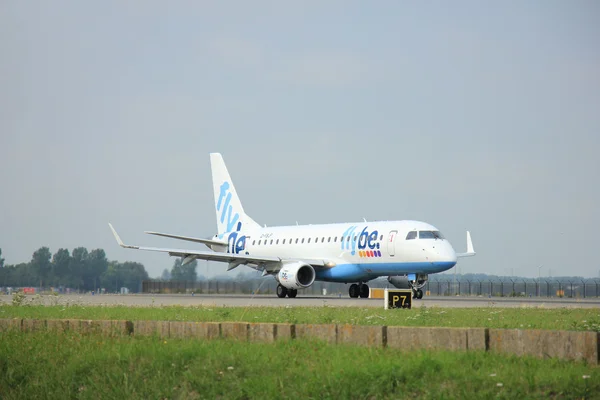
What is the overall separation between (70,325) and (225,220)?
42.4m

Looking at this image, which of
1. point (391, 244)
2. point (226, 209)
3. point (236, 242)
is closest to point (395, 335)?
point (391, 244)

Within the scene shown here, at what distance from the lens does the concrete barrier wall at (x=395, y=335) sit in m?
12.9

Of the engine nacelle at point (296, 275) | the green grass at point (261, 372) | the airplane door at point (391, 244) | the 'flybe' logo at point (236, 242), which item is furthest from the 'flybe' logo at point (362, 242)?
the green grass at point (261, 372)

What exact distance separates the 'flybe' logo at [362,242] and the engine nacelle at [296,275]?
2207 millimetres

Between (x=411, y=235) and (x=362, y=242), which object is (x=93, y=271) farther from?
(x=411, y=235)

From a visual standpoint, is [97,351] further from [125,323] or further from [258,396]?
[258,396]

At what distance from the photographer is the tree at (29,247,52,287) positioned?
4335 inches

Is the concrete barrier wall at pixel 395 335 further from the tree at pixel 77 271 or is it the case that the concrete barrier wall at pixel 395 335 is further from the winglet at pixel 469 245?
the tree at pixel 77 271

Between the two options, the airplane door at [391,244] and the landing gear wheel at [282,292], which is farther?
the landing gear wheel at [282,292]

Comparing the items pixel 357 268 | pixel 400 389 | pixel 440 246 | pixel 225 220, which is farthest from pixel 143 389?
pixel 225 220

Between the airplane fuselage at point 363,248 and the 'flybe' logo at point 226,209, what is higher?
the 'flybe' logo at point 226,209

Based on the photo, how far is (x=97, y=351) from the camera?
15781 millimetres

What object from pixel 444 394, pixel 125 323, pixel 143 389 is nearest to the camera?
pixel 444 394

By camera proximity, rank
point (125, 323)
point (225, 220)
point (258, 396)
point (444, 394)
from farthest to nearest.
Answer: point (225, 220) → point (125, 323) → point (258, 396) → point (444, 394)
